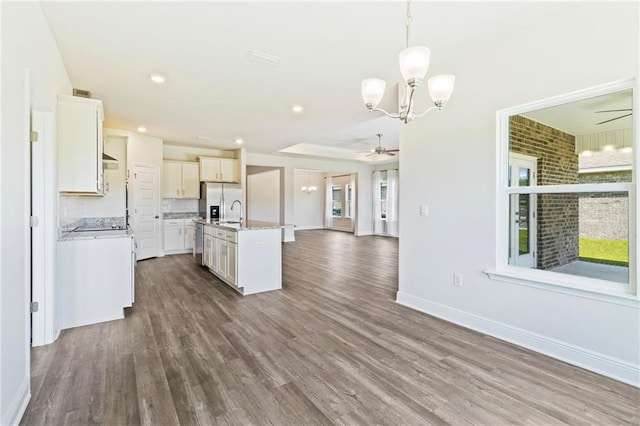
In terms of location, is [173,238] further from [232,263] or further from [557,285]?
[557,285]

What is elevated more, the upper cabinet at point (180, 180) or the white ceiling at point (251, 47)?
the white ceiling at point (251, 47)

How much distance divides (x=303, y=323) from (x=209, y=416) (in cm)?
145

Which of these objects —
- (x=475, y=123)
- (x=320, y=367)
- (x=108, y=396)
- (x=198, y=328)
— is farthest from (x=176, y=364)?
(x=475, y=123)

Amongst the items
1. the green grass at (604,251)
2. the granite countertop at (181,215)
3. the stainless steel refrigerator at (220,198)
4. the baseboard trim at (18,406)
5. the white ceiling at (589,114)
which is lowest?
the baseboard trim at (18,406)

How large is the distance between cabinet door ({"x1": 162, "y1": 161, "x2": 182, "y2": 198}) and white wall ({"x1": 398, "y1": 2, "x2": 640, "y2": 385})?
5.70 meters

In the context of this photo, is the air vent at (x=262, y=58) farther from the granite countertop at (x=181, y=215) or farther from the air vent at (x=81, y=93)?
the granite countertop at (x=181, y=215)

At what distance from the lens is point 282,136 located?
6.59 metres

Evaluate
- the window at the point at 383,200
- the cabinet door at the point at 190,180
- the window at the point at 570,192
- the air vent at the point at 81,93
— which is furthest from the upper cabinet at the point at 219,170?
the window at the point at 570,192

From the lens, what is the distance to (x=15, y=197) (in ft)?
5.66

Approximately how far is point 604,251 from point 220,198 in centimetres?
694

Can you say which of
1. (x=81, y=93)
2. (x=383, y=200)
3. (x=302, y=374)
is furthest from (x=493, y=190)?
(x=383, y=200)

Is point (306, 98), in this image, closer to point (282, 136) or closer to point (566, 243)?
point (282, 136)

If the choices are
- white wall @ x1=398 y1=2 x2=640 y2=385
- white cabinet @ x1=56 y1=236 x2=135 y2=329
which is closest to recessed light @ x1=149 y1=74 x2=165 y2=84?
white cabinet @ x1=56 y1=236 x2=135 y2=329

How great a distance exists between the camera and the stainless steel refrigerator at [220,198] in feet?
23.7
